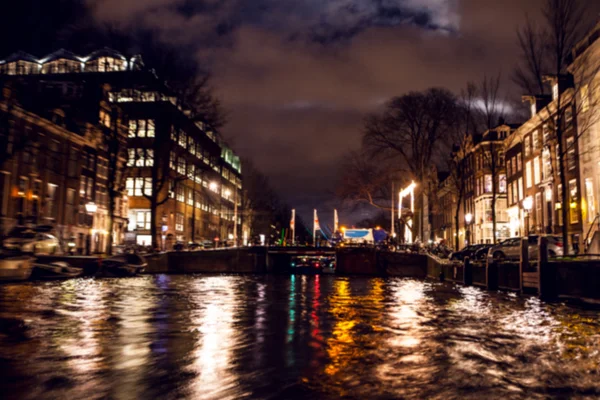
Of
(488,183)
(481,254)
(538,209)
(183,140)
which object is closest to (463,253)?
(481,254)

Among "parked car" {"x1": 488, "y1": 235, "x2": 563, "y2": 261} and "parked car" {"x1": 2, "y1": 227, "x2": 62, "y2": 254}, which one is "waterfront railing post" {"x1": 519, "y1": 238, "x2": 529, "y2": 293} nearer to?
"parked car" {"x1": 488, "y1": 235, "x2": 563, "y2": 261}

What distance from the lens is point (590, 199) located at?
121 ft

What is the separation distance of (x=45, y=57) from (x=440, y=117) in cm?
5953

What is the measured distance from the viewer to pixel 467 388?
6.29m

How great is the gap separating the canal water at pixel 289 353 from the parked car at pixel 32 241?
1870 centimetres

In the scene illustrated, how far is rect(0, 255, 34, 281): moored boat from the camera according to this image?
25.2m

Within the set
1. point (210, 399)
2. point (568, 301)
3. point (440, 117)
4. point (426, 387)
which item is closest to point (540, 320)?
point (568, 301)

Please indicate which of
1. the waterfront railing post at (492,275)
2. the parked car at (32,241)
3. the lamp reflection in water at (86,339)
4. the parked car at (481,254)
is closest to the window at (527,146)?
the parked car at (481,254)

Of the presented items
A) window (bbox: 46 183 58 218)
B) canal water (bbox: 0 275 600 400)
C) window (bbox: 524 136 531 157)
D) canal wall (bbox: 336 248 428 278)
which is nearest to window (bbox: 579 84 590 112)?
window (bbox: 524 136 531 157)

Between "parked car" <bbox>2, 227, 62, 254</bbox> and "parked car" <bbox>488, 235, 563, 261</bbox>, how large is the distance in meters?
25.3

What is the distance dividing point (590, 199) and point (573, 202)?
2.73 metres

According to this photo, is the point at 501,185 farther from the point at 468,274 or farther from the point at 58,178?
the point at 58,178

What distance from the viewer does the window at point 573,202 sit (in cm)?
3884

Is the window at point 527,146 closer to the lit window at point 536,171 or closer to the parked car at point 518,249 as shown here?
the lit window at point 536,171
